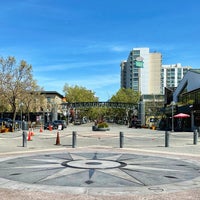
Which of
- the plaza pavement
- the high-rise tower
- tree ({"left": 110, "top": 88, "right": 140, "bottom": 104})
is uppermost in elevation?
the high-rise tower

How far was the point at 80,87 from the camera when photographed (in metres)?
134

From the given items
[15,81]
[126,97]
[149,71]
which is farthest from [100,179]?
[149,71]

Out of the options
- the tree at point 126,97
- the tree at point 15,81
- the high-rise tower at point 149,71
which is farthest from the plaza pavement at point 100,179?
the high-rise tower at point 149,71

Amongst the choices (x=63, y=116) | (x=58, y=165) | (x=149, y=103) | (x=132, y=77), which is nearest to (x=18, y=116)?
(x=63, y=116)

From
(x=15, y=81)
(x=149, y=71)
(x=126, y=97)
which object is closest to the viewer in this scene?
(x=15, y=81)

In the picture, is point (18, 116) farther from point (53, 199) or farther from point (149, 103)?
point (53, 199)

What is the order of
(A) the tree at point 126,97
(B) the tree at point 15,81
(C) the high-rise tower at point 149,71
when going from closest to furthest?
(B) the tree at point 15,81
(A) the tree at point 126,97
(C) the high-rise tower at point 149,71

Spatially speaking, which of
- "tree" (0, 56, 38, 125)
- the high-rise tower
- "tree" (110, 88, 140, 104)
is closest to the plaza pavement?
"tree" (0, 56, 38, 125)

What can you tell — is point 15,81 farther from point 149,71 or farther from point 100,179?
point 149,71

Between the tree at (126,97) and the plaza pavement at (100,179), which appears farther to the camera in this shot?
the tree at (126,97)

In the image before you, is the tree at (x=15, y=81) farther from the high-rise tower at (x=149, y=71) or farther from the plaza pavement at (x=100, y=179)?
the high-rise tower at (x=149, y=71)

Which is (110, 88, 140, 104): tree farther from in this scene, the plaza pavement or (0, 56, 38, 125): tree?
the plaza pavement

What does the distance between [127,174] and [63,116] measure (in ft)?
365

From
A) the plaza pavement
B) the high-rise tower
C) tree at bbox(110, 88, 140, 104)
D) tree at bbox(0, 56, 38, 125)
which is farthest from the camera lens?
the high-rise tower
